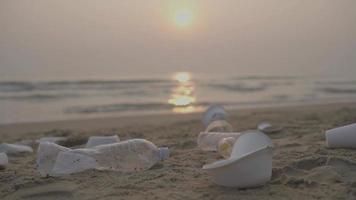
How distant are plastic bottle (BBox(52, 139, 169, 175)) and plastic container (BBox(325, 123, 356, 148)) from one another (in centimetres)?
137

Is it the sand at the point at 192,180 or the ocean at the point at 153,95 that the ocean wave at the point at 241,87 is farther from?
the sand at the point at 192,180

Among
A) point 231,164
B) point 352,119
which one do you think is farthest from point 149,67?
point 231,164

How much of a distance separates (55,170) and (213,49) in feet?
77.7

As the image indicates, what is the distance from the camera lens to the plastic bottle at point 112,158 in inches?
131

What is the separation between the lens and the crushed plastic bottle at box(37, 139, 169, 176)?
333 centimetres

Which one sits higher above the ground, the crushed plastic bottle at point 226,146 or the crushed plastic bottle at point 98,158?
the crushed plastic bottle at point 226,146

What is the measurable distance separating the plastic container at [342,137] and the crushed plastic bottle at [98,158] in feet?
4.56

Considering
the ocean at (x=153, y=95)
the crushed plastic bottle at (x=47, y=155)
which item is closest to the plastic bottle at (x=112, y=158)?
the crushed plastic bottle at (x=47, y=155)

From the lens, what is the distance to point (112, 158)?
3455 millimetres

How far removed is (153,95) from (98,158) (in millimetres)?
10451

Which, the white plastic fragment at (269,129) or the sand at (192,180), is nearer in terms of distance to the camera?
the sand at (192,180)

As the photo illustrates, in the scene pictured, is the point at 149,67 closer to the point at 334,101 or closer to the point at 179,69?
the point at 179,69

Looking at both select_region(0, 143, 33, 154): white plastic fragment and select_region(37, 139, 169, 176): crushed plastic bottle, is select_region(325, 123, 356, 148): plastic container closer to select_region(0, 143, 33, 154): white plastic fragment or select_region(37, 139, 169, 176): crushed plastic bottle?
select_region(37, 139, 169, 176): crushed plastic bottle

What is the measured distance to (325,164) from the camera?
3.27m
